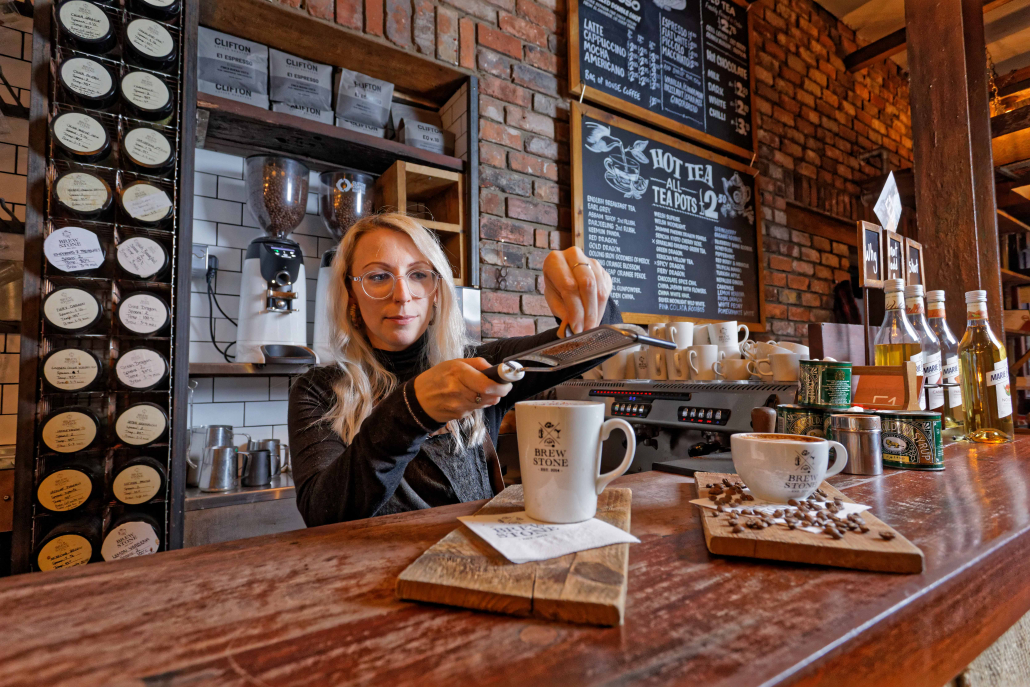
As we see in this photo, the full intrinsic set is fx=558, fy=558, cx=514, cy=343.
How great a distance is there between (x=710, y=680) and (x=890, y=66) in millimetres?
5377

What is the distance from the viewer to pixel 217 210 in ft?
6.39

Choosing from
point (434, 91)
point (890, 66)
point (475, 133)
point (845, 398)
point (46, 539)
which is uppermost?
point (890, 66)

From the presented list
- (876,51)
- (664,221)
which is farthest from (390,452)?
(876,51)

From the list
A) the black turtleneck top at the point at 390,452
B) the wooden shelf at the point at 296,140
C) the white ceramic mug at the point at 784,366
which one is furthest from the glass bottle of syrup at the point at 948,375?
the wooden shelf at the point at 296,140

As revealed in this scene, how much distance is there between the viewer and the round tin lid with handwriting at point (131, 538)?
4.72 feet

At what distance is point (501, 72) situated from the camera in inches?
90.6

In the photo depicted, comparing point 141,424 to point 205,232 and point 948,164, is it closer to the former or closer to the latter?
point 205,232

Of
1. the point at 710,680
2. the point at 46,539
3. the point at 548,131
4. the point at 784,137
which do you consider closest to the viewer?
the point at 710,680

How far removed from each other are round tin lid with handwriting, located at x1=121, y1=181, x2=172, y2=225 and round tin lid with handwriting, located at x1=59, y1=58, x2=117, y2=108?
8.7 inches

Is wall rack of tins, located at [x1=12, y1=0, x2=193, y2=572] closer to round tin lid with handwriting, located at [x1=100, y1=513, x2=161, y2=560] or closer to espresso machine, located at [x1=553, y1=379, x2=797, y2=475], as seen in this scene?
round tin lid with handwriting, located at [x1=100, y1=513, x2=161, y2=560]

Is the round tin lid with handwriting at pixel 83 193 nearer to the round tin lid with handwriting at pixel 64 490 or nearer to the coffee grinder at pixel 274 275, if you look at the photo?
the coffee grinder at pixel 274 275

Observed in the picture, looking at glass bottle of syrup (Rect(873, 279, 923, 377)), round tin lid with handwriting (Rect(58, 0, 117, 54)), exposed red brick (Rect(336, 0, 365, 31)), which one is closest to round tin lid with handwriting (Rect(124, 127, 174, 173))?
round tin lid with handwriting (Rect(58, 0, 117, 54))

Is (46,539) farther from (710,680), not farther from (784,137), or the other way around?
(784,137)

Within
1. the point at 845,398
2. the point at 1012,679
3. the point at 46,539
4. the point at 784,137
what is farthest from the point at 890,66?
the point at 46,539
